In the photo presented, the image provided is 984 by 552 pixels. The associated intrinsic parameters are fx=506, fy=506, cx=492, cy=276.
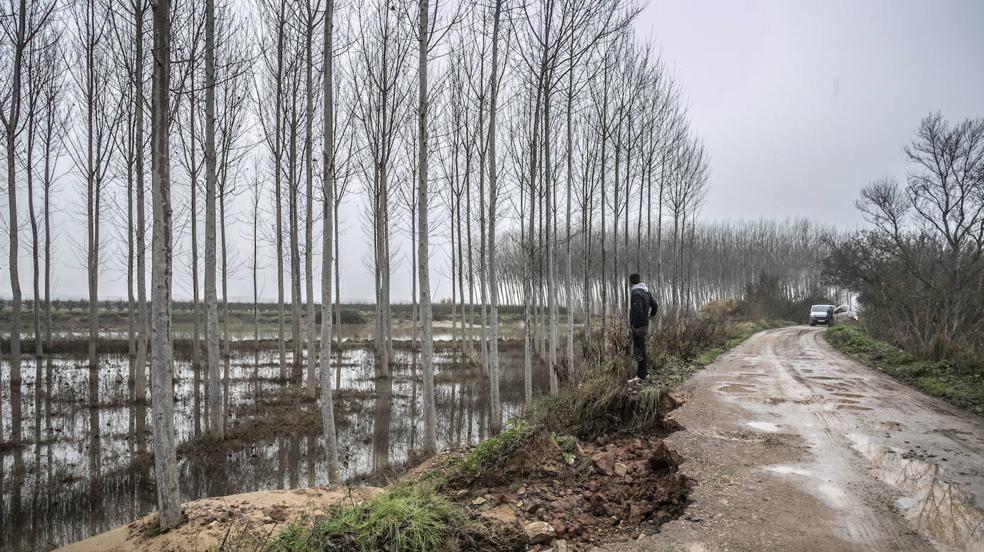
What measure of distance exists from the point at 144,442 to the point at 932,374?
15.2 meters

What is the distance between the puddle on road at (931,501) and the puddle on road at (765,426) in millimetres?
916

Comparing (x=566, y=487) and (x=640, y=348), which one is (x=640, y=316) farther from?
(x=566, y=487)

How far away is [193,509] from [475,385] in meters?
11.5

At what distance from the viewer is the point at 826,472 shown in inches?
181

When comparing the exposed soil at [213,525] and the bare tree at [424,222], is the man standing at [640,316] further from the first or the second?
the exposed soil at [213,525]

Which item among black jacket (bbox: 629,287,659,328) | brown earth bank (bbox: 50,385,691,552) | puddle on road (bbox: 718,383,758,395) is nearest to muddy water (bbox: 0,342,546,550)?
brown earth bank (bbox: 50,385,691,552)

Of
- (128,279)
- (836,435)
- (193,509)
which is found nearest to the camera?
(193,509)

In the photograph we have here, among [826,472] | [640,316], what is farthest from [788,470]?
[640,316]

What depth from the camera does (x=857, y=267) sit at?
2747cm

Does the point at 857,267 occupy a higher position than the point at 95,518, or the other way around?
the point at 857,267

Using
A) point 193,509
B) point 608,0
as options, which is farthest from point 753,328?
point 193,509

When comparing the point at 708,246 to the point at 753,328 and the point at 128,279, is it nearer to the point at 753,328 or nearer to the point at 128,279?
the point at 753,328

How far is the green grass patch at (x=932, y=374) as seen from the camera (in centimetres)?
802

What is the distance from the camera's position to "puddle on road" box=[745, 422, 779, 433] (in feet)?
19.8
